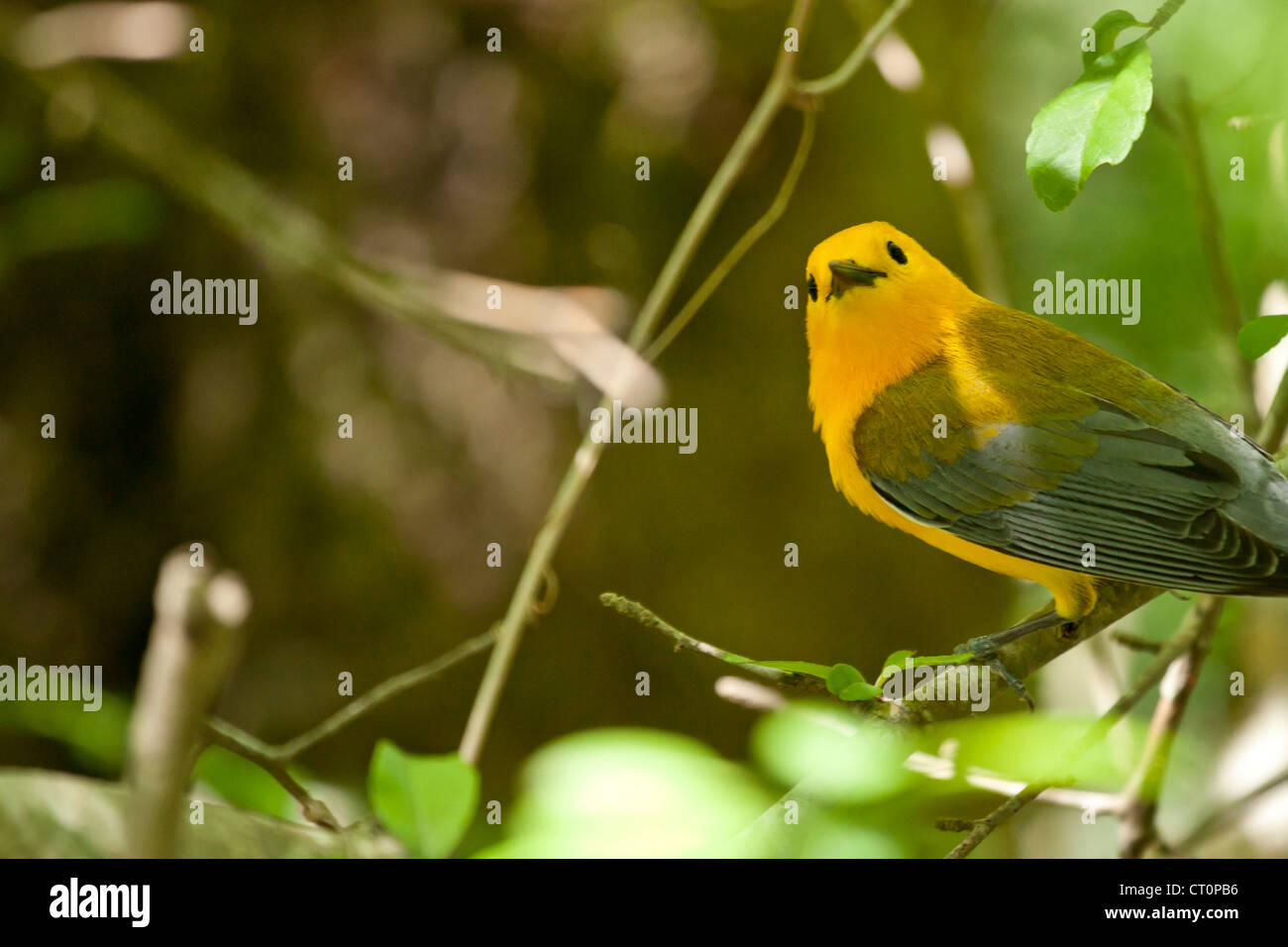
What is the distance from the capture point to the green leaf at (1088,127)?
1179 millimetres

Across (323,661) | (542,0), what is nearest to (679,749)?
(323,661)

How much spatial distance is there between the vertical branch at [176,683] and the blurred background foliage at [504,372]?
1644 mm

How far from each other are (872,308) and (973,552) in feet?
1.37

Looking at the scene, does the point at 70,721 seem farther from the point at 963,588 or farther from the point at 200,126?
the point at 963,588

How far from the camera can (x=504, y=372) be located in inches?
108

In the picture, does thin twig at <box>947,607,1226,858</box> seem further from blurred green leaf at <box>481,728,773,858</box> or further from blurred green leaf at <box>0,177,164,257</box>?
blurred green leaf at <box>0,177,164,257</box>

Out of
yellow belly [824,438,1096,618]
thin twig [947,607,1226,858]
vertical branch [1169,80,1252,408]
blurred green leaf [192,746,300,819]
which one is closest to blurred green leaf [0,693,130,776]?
blurred green leaf [192,746,300,819]

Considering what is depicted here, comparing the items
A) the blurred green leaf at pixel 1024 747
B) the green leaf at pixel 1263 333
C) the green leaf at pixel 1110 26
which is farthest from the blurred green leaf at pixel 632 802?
the green leaf at pixel 1110 26

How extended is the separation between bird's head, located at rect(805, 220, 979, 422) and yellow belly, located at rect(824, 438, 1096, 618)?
0.37 ft

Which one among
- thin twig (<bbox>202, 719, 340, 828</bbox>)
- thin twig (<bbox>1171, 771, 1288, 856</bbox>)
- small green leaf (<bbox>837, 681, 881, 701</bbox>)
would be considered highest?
small green leaf (<bbox>837, 681, 881, 701</bbox>)

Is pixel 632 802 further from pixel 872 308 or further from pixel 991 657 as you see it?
pixel 872 308

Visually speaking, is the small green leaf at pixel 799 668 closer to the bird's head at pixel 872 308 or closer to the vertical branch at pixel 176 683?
the vertical branch at pixel 176 683

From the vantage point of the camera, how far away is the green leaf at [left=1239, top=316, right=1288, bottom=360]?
51.4 inches
